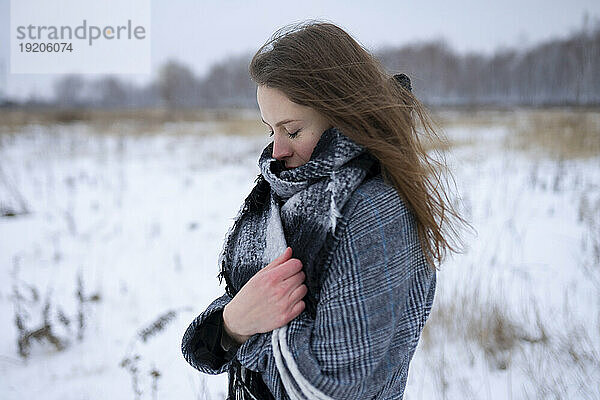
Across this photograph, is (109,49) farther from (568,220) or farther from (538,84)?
(538,84)

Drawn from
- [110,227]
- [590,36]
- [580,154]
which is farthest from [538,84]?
[110,227]

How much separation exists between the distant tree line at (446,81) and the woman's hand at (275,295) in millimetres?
628

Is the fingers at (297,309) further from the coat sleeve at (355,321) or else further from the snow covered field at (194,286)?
the snow covered field at (194,286)

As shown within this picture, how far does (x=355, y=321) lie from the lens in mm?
865

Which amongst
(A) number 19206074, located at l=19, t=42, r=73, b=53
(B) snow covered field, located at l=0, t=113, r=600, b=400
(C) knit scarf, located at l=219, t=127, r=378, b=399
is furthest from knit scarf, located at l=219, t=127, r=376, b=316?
(A) number 19206074, located at l=19, t=42, r=73, b=53

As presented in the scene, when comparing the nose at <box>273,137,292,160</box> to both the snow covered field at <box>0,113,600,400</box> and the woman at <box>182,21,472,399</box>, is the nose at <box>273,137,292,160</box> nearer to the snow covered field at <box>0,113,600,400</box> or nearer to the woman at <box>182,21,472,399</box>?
the woman at <box>182,21,472,399</box>

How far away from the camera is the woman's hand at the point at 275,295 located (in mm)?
912

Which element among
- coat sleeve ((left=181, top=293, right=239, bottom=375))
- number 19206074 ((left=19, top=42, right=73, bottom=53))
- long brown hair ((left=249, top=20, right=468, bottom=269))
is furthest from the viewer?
number 19206074 ((left=19, top=42, right=73, bottom=53))

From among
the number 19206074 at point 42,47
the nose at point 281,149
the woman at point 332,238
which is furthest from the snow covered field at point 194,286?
the number 19206074 at point 42,47

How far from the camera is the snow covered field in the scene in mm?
2451

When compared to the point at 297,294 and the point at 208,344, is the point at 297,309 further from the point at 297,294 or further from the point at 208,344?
the point at 208,344

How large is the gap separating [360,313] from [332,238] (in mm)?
156

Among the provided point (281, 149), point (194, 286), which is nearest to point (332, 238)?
point (281, 149)

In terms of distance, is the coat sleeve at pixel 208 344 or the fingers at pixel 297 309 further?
the coat sleeve at pixel 208 344
